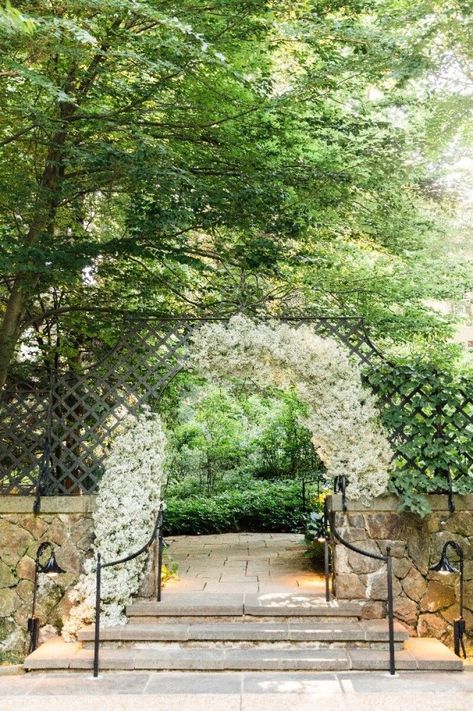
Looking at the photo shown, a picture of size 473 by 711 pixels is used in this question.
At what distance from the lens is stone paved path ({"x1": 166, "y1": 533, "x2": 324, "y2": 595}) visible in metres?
7.44

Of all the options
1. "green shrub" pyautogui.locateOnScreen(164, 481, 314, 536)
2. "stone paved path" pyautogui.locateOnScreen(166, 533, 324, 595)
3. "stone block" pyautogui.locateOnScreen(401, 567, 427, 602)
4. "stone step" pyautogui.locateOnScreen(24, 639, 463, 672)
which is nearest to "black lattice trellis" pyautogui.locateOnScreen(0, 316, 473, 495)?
"stone block" pyautogui.locateOnScreen(401, 567, 427, 602)

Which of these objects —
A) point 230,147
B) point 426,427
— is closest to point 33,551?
point 426,427

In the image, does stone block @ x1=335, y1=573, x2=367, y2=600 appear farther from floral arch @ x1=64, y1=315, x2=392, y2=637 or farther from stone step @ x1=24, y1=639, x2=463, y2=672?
floral arch @ x1=64, y1=315, x2=392, y2=637

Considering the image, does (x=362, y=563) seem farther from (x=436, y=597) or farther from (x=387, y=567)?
(x=436, y=597)

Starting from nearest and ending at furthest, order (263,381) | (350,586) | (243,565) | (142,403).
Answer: (350,586) < (142,403) < (263,381) < (243,565)

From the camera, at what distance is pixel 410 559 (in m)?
6.82

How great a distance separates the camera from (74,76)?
6.57m

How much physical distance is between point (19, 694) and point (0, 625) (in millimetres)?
1793

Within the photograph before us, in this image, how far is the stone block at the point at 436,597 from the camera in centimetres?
674

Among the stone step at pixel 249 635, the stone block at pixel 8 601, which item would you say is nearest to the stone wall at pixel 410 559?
the stone step at pixel 249 635

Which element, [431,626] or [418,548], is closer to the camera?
[431,626]

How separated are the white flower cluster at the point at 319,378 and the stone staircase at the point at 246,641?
1342 mm

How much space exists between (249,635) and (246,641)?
7 cm

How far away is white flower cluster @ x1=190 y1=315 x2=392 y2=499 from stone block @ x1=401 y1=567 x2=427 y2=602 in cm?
95
